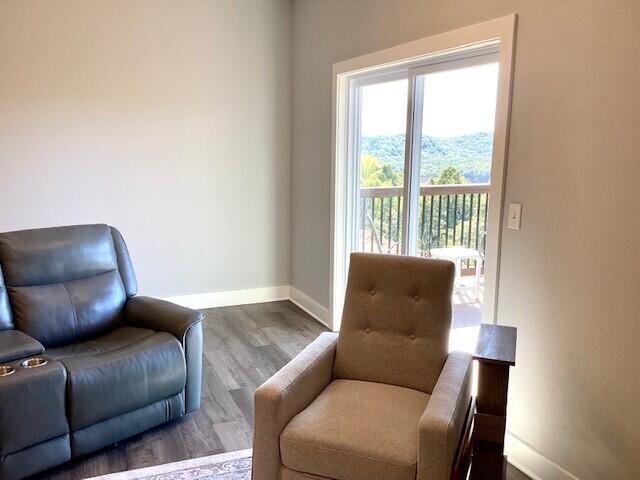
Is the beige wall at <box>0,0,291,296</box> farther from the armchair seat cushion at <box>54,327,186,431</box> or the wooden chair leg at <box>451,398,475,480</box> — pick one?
the wooden chair leg at <box>451,398,475,480</box>

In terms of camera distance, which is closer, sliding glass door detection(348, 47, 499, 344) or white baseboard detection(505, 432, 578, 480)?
white baseboard detection(505, 432, 578, 480)

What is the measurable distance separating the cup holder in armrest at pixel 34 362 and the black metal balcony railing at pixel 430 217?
2.22 meters

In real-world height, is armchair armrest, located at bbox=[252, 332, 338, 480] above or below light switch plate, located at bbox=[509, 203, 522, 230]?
below

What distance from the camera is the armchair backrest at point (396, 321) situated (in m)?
2.14

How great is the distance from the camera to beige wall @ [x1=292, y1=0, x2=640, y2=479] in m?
1.86

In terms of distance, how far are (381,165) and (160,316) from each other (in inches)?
74.3

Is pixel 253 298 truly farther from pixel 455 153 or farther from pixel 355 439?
pixel 355 439

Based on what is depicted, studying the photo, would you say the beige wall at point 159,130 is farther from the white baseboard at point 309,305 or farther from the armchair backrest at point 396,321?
the armchair backrest at point 396,321

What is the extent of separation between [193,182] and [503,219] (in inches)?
116

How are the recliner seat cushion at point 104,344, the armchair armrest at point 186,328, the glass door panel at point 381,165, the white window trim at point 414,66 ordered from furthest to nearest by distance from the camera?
the glass door panel at point 381,165 → the armchair armrest at point 186,328 → the recliner seat cushion at point 104,344 → the white window trim at point 414,66

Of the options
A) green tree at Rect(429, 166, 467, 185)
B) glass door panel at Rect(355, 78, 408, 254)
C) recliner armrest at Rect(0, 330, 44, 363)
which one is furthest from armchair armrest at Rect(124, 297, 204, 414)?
green tree at Rect(429, 166, 467, 185)

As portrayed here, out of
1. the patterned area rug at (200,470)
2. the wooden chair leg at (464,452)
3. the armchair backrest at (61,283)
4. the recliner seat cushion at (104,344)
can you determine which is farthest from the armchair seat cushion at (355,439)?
the armchair backrest at (61,283)

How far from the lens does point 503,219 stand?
2414mm

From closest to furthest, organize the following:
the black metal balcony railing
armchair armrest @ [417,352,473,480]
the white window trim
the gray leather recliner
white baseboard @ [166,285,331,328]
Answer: armchair armrest @ [417,352,473,480] < the gray leather recliner < the white window trim < the black metal balcony railing < white baseboard @ [166,285,331,328]
